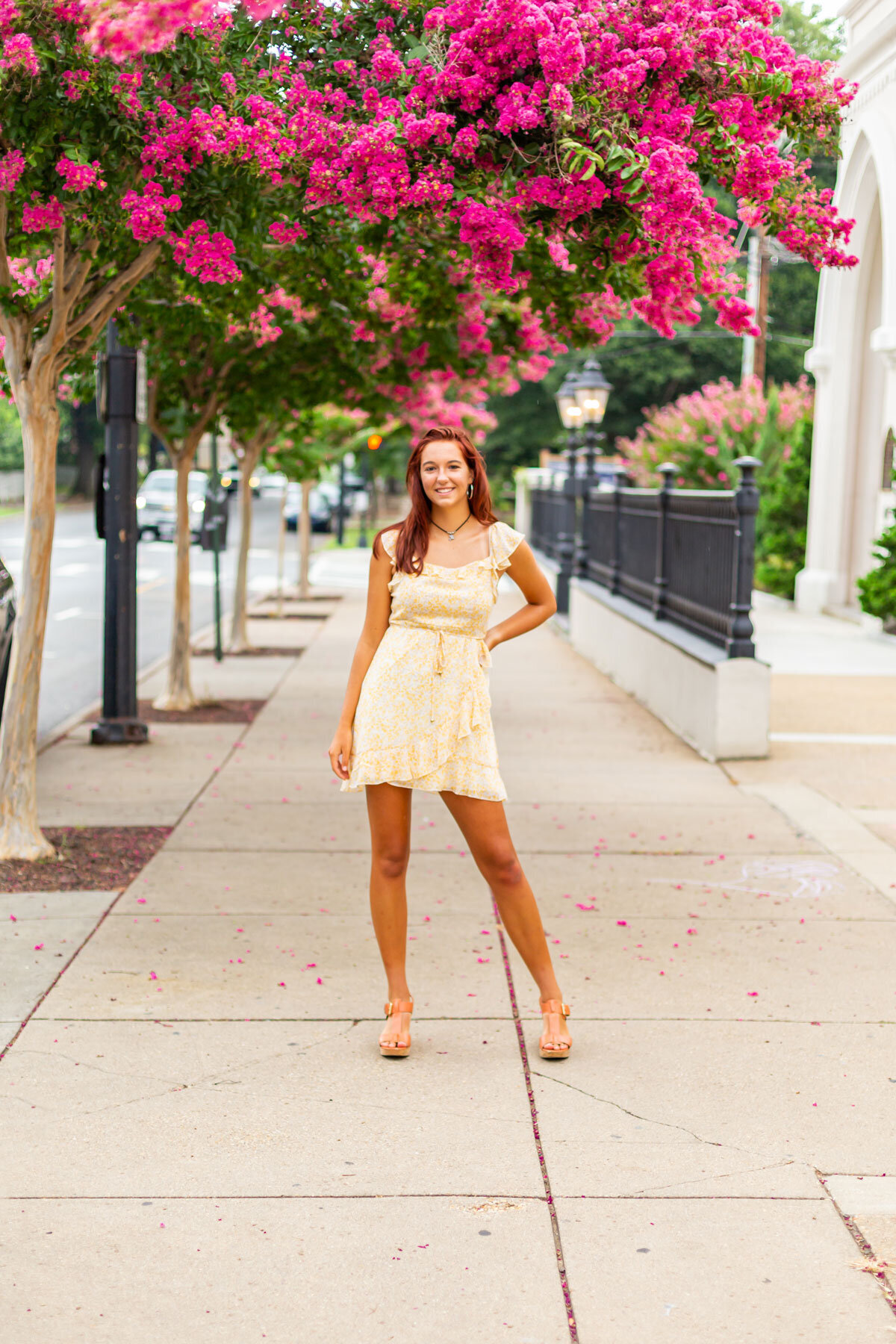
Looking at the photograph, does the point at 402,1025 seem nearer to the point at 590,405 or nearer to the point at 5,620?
the point at 5,620

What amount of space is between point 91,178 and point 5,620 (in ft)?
9.58

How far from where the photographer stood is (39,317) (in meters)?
6.78

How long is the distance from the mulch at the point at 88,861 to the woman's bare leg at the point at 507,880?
2446 millimetres

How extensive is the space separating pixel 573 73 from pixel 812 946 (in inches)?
128

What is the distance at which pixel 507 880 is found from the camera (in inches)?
180

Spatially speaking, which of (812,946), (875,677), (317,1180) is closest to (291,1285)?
(317,1180)

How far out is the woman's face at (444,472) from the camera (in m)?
4.46

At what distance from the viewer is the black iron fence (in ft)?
31.9

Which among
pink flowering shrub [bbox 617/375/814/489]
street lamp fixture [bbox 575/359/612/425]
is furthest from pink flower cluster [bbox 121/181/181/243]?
pink flowering shrub [bbox 617/375/814/489]

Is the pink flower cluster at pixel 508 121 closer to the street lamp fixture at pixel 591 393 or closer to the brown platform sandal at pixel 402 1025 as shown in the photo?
the brown platform sandal at pixel 402 1025

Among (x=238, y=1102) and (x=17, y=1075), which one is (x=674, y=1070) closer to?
(x=238, y=1102)

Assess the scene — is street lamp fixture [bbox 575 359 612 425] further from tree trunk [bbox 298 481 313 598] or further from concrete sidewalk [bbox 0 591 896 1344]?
concrete sidewalk [bbox 0 591 896 1344]

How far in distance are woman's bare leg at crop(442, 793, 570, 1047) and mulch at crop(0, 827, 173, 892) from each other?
2446 millimetres

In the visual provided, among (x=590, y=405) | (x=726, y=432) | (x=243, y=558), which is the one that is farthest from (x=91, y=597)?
(x=726, y=432)
